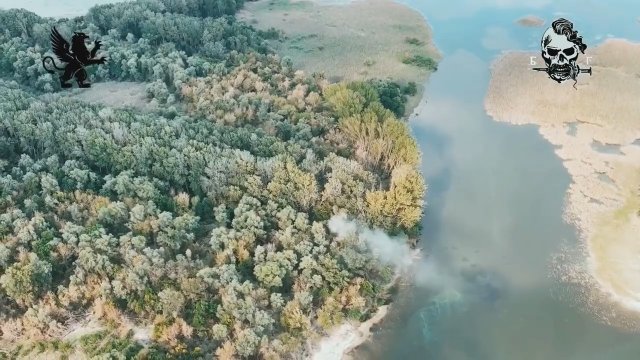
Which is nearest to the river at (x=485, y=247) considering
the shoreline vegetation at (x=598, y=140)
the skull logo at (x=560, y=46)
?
the shoreline vegetation at (x=598, y=140)

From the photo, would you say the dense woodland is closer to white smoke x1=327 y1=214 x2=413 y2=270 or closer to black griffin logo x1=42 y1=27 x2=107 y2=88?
white smoke x1=327 y1=214 x2=413 y2=270

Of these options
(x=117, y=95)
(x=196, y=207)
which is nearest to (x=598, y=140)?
(x=196, y=207)

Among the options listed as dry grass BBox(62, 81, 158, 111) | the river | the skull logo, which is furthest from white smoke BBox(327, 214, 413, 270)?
dry grass BBox(62, 81, 158, 111)

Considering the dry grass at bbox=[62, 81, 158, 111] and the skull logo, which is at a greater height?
the skull logo

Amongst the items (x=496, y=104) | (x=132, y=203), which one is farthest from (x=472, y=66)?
(x=132, y=203)

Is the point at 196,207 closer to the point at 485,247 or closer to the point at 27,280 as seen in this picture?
the point at 27,280

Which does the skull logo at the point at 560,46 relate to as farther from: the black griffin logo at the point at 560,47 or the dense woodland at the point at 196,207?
the dense woodland at the point at 196,207

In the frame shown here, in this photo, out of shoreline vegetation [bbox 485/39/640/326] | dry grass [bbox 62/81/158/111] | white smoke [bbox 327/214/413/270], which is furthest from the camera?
dry grass [bbox 62/81/158/111]
